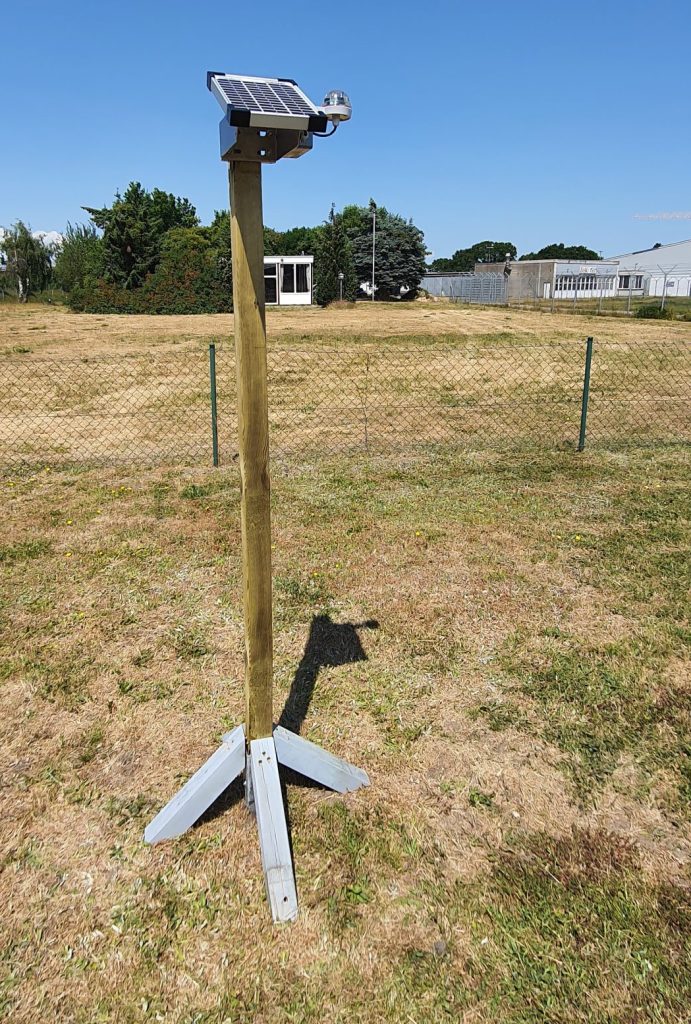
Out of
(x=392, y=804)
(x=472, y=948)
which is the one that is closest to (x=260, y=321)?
(x=392, y=804)

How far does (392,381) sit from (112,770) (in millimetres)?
10406

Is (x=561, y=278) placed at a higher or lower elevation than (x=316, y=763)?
higher

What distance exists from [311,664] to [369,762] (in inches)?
30.2

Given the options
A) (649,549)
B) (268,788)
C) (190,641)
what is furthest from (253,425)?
(649,549)

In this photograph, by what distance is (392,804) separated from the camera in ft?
8.66

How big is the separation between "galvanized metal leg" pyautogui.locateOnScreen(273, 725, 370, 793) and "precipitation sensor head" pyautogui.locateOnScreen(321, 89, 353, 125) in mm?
1954

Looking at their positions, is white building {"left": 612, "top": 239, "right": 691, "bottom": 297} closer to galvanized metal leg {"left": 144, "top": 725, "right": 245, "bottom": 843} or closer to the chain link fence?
the chain link fence

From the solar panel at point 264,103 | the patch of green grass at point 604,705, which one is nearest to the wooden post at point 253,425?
the solar panel at point 264,103

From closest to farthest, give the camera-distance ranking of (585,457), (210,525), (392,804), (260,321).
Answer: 1. (260,321)
2. (392,804)
3. (210,525)
4. (585,457)

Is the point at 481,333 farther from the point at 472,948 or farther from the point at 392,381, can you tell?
the point at 472,948

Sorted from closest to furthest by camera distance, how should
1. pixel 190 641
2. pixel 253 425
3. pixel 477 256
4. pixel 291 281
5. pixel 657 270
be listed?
pixel 253 425 → pixel 190 641 → pixel 291 281 → pixel 657 270 → pixel 477 256

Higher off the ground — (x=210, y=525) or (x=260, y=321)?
(x=260, y=321)

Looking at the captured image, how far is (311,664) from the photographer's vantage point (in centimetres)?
354

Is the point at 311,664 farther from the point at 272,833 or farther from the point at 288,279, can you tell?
the point at 288,279
